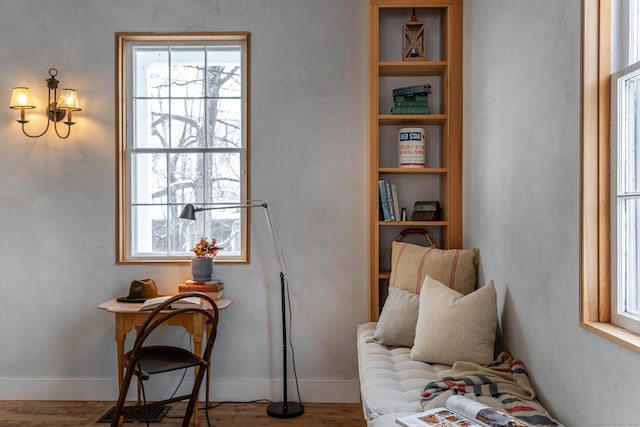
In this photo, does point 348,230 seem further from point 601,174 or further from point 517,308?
point 601,174

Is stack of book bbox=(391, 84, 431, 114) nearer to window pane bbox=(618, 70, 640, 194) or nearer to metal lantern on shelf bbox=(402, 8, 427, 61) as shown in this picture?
metal lantern on shelf bbox=(402, 8, 427, 61)

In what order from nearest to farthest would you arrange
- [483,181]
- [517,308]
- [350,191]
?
[517,308], [483,181], [350,191]

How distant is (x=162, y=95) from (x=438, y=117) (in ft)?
6.25

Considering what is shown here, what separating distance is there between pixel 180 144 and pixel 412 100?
5.31ft

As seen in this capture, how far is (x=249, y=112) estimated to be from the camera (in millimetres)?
4004

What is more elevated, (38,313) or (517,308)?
(517,308)

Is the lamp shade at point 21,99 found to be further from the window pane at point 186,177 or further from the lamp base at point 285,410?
the lamp base at point 285,410

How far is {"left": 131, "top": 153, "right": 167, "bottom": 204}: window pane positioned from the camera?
4.12m

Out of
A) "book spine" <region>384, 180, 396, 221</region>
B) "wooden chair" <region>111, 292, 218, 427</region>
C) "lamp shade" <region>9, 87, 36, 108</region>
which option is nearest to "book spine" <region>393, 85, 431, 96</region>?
"book spine" <region>384, 180, 396, 221</region>

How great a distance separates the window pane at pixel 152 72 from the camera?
4121 mm

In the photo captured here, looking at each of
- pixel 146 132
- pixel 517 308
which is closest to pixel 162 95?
pixel 146 132

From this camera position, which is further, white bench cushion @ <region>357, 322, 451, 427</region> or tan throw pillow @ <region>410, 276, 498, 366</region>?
tan throw pillow @ <region>410, 276, 498, 366</region>

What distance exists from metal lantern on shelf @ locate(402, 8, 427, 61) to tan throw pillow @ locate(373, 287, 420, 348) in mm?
1587

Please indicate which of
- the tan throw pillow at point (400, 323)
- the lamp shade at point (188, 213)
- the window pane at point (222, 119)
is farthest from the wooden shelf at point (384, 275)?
the window pane at point (222, 119)
